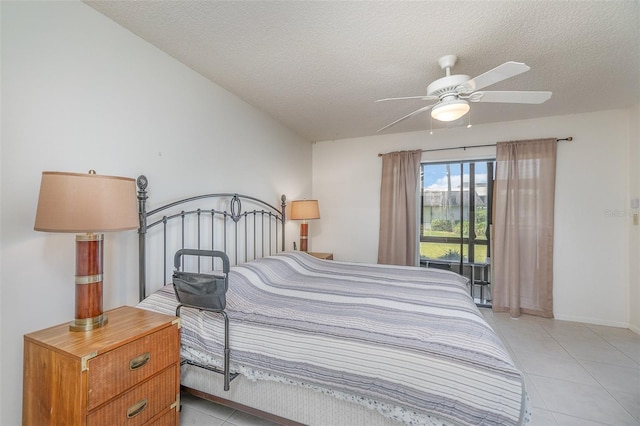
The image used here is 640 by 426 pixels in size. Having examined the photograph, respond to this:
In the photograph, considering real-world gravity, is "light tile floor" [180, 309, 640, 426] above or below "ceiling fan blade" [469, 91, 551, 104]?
below

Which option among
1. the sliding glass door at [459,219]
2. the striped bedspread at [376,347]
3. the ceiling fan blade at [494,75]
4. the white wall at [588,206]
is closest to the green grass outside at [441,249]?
Result: the sliding glass door at [459,219]

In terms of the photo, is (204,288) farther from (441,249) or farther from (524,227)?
(524,227)

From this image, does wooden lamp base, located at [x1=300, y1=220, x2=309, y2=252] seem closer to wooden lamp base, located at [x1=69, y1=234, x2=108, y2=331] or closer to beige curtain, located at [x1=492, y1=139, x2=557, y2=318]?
beige curtain, located at [x1=492, y1=139, x2=557, y2=318]

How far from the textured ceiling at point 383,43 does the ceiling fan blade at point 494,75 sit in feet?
1.20

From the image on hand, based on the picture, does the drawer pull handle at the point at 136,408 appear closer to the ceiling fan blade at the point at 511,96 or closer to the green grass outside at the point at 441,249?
the ceiling fan blade at the point at 511,96

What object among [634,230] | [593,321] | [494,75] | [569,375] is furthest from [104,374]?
[634,230]

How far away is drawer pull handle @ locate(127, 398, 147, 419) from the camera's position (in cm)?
120

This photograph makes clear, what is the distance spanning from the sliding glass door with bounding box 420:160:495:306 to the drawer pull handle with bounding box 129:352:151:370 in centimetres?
361

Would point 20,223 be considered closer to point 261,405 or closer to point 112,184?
point 112,184

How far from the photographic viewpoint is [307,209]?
3.55 meters

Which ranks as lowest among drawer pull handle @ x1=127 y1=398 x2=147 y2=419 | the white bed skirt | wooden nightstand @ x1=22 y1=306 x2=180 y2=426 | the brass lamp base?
the white bed skirt

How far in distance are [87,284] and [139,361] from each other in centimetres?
44

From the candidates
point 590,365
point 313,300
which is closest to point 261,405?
point 313,300

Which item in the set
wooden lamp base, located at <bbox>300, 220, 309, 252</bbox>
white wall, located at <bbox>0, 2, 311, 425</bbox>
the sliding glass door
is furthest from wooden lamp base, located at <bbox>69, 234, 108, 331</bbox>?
the sliding glass door
